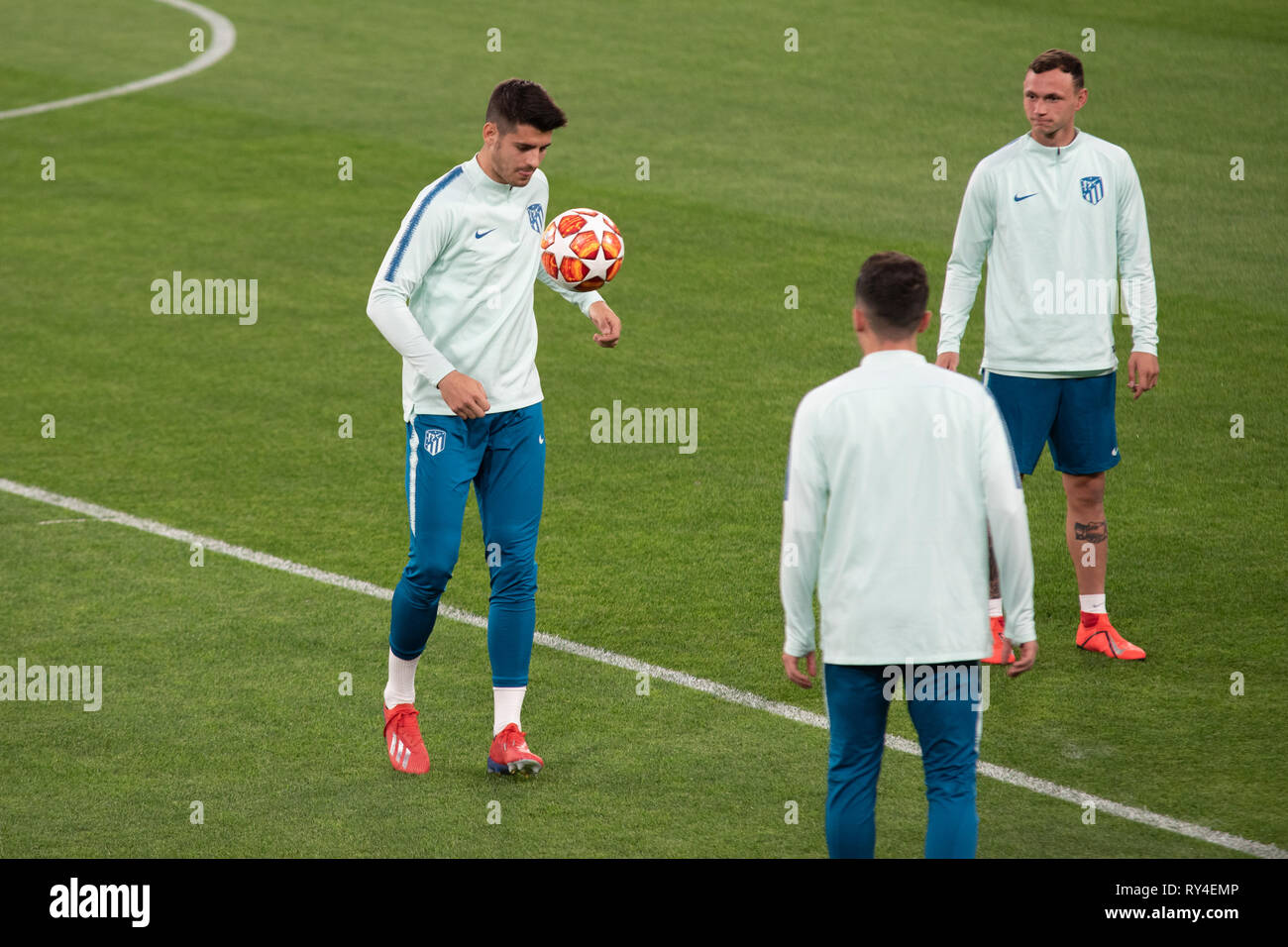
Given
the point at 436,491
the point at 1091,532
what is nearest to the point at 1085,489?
the point at 1091,532

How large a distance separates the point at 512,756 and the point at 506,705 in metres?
0.20

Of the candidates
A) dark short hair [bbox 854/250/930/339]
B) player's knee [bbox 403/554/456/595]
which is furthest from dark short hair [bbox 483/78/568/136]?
dark short hair [bbox 854/250/930/339]

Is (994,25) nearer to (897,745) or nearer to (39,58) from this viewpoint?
(39,58)

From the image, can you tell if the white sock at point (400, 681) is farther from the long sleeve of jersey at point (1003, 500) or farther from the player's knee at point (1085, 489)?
the player's knee at point (1085, 489)

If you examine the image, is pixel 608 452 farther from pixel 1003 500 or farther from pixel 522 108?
pixel 1003 500

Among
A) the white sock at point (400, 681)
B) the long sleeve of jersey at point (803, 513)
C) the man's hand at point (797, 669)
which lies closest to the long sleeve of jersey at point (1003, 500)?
the long sleeve of jersey at point (803, 513)

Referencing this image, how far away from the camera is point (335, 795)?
6.39 metres

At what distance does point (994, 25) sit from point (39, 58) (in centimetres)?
1349

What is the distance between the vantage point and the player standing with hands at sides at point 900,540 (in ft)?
15.2

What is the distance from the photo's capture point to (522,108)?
20.0ft

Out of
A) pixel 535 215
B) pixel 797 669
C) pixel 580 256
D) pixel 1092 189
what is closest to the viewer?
pixel 797 669

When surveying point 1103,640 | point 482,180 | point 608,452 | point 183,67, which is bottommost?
point 1103,640

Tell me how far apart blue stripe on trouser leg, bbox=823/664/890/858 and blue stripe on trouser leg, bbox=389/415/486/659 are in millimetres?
2027
